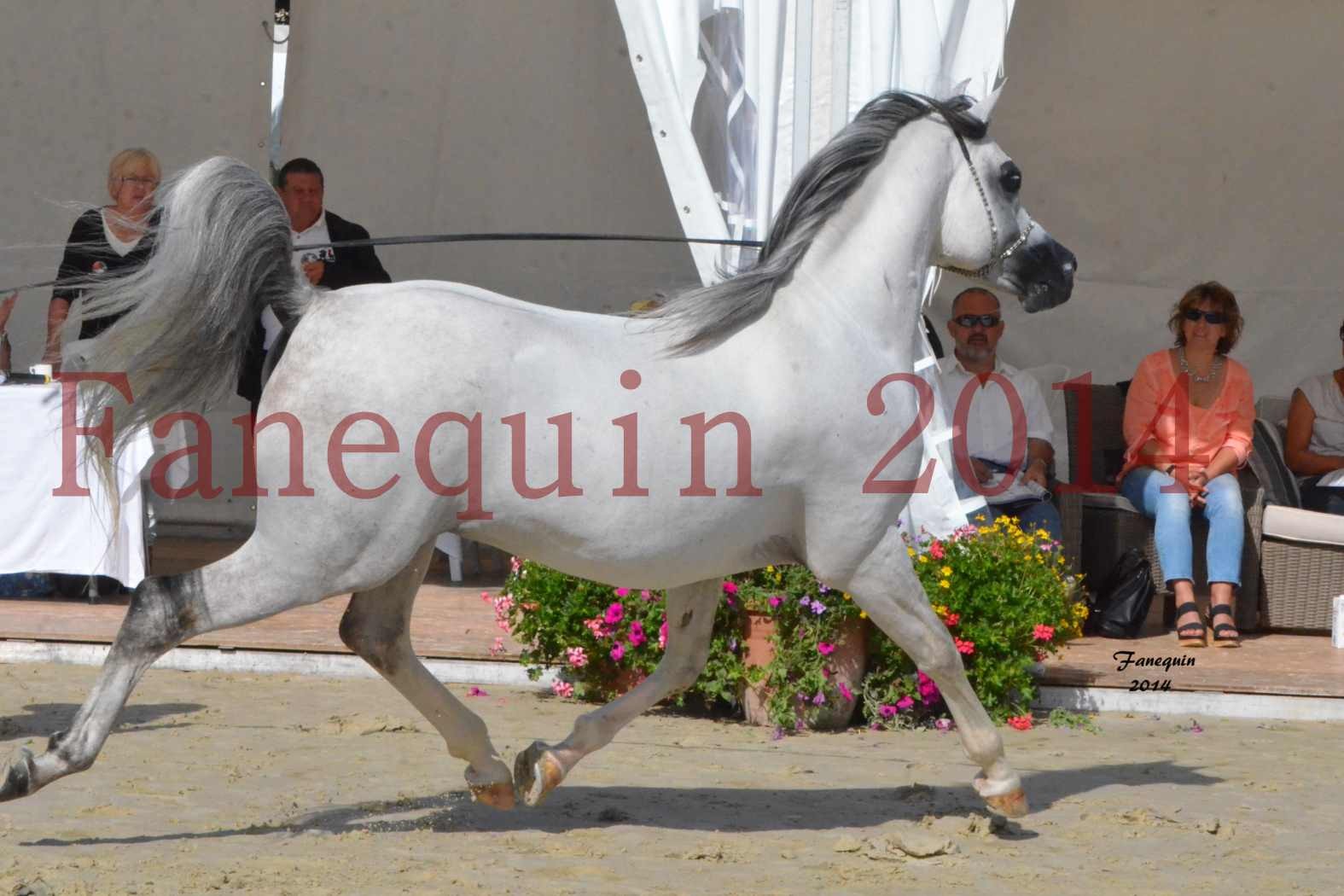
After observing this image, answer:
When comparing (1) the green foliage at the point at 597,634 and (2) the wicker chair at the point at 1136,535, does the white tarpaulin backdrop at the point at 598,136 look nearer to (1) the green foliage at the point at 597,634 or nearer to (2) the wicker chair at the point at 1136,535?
(2) the wicker chair at the point at 1136,535

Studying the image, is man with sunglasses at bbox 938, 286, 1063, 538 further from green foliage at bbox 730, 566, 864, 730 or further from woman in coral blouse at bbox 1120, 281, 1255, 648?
green foliage at bbox 730, 566, 864, 730

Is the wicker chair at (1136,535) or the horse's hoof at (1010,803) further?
the wicker chair at (1136,535)

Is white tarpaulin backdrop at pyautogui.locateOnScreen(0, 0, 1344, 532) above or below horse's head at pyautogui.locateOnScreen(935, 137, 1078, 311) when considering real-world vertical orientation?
above

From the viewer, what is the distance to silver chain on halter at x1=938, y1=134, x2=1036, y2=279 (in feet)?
14.4

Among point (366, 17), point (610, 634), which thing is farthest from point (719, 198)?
point (366, 17)

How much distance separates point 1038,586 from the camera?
18.8 feet

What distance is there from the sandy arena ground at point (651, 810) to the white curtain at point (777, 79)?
1161 mm

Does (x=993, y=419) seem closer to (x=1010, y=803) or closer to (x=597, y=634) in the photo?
(x=597, y=634)

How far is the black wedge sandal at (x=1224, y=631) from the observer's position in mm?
6750

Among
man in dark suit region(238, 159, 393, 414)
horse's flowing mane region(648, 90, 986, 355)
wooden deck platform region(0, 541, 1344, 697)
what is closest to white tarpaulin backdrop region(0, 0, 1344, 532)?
man in dark suit region(238, 159, 393, 414)

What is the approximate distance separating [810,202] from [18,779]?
2320mm

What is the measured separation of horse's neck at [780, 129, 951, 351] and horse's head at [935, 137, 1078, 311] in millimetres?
57

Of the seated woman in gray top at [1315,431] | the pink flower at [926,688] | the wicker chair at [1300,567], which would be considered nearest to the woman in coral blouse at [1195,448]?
the wicker chair at [1300,567]

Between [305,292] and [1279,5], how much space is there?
21.9 ft
